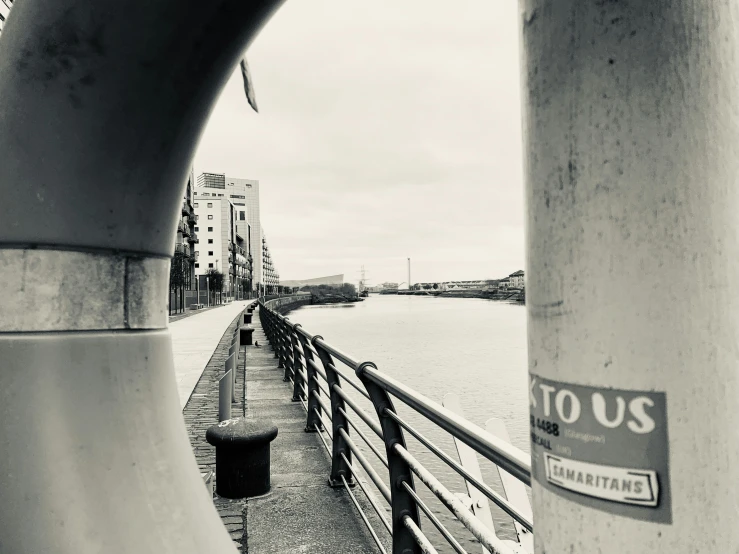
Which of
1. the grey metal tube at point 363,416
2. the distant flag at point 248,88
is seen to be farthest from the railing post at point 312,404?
the distant flag at point 248,88

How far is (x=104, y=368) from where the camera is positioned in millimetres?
2105

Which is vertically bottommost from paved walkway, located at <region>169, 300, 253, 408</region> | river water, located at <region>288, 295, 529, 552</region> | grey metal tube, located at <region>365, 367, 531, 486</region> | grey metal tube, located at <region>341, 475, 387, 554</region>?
river water, located at <region>288, 295, 529, 552</region>

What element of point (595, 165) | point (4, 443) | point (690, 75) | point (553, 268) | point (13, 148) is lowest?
point (4, 443)

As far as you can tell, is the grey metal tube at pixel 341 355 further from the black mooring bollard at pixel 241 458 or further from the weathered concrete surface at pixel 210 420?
the weathered concrete surface at pixel 210 420

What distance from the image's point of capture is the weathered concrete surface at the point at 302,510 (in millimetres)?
3641

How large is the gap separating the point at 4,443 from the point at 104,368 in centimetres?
38

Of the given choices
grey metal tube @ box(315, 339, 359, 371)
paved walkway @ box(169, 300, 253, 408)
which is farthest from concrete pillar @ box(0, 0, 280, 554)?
paved walkway @ box(169, 300, 253, 408)

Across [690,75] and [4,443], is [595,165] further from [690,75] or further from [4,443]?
[4,443]

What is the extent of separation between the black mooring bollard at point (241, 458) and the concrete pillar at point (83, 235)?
7.13ft

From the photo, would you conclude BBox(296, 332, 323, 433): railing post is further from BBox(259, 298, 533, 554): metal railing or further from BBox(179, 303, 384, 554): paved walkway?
BBox(259, 298, 533, 554): metal railing

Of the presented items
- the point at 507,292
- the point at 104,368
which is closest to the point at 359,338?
the point at 104,368

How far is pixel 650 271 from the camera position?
2.56 feet

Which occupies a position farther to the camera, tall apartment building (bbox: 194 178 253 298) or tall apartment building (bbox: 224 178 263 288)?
tall apartment building (bbox: 224 178 263 288)

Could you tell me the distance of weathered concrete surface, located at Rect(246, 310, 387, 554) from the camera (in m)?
3.64
